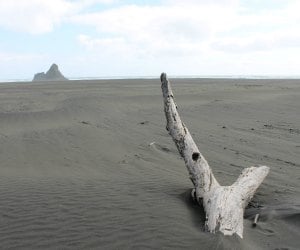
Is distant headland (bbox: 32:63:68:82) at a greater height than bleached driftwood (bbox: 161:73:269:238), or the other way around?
distant headland (bbox: 32:63:68:82)

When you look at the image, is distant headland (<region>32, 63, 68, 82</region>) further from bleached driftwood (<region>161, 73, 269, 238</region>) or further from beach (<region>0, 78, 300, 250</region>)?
bleached driftwood (<region>161, 73, 269, 238</region>)

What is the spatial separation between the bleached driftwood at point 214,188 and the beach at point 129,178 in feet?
0.55

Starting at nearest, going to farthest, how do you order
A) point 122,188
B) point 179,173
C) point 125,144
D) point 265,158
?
point 122,188 < point 179,173 < point 265,158 < point 125,144

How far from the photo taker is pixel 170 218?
530 centimetres

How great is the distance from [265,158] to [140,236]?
4.89m

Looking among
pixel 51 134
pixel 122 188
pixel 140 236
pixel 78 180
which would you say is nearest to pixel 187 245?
pixel 140 236

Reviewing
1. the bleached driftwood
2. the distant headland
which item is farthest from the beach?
the distant headland

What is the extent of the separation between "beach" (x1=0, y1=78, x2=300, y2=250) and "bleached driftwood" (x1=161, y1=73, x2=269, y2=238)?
17cm

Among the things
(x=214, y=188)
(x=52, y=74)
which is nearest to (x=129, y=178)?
(x=214, y=188)

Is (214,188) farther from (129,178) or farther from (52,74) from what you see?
(52,74)

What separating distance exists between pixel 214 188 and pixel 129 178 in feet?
6.57

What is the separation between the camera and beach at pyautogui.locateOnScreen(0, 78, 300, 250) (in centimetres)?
486

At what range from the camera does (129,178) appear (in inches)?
285

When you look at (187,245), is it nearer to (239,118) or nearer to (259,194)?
(259,194)
